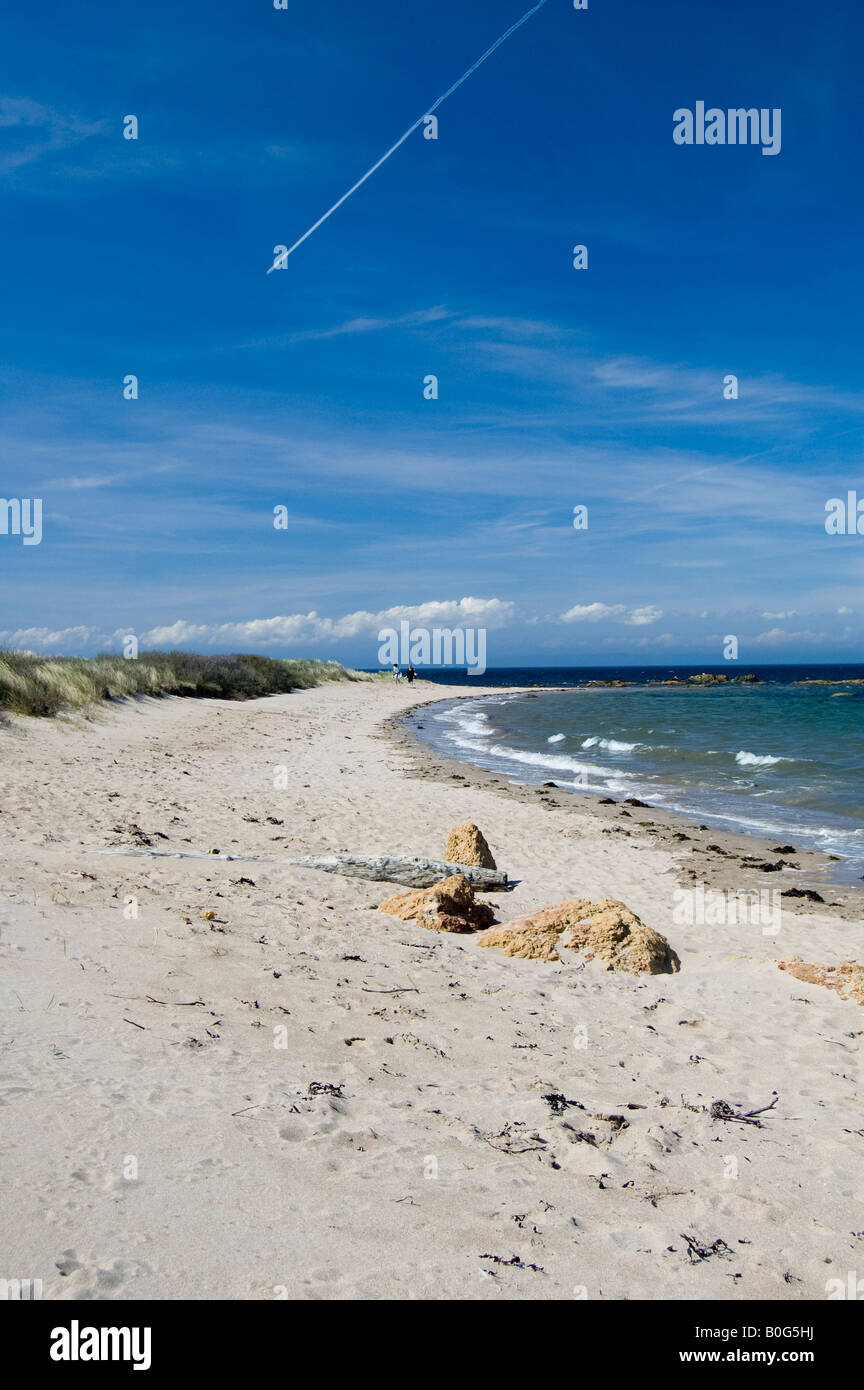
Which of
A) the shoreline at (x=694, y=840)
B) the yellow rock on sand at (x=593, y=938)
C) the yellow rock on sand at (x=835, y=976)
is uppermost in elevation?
the yellow rock on sand at (x=593, y=938)

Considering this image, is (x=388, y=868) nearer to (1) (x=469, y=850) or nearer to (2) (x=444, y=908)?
(2) (x=444, y=908)

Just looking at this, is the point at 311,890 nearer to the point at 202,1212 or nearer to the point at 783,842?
the point at 202,1212

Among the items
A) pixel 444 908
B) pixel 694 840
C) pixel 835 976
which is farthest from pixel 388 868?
pixel 694 840

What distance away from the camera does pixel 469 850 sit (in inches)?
383

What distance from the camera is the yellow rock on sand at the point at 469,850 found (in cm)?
971

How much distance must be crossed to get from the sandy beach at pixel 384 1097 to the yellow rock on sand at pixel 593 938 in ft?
0.63

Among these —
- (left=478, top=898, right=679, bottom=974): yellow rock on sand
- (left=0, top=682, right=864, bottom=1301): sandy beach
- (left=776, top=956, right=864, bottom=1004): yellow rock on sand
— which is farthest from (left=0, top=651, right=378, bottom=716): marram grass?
(left=776, top=956, right=864, bottom=1004): yellow rock on sand

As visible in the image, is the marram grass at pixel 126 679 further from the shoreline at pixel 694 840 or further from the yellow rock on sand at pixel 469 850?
the yellow rock on sand at pixel 469 850

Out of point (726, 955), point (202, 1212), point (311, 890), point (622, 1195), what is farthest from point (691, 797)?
point (202, 1212)

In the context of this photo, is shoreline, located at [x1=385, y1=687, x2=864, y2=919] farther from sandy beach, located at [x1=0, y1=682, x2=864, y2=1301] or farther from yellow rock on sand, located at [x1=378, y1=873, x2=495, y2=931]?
yellow rock on sand, located at [x1=378, y1=873, x2=495, y2=931]

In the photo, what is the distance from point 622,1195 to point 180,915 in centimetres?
422

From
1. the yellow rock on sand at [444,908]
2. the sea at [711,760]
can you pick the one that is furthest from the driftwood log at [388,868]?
the sea at [711,760]

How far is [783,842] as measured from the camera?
1335 cm
